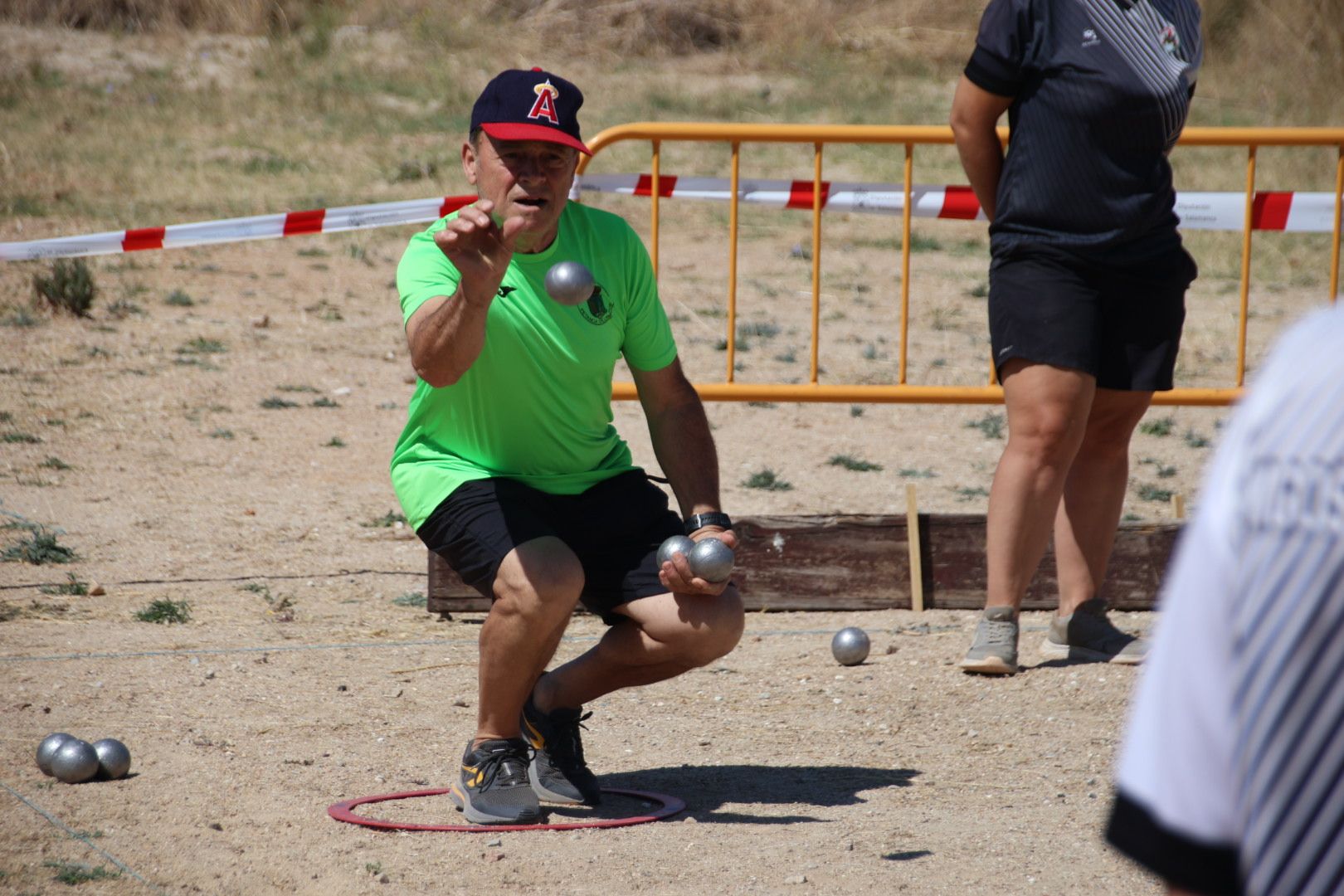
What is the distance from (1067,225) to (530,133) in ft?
6.09

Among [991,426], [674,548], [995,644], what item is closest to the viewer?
[674,548]

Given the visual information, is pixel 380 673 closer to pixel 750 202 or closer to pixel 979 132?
pixel 979 132

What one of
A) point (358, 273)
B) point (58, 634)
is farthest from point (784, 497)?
point (358, 273)

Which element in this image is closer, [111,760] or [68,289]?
[111,760]

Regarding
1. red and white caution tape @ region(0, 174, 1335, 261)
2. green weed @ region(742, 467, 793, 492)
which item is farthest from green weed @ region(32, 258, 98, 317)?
green weed @ region(742, 467, 793, 492)

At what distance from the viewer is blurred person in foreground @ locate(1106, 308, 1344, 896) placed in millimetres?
1115

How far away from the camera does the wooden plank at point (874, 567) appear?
5.82m

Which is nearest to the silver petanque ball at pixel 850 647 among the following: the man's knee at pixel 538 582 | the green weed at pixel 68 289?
the man's knee at pixel 538 582

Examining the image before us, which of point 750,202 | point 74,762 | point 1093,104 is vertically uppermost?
point 1093,104

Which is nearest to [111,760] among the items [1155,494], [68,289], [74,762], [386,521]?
[74,762]

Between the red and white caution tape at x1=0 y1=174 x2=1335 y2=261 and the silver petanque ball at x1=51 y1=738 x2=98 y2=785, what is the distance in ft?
11.3

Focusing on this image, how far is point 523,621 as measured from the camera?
376 cm

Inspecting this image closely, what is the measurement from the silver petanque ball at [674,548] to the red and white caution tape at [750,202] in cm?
320

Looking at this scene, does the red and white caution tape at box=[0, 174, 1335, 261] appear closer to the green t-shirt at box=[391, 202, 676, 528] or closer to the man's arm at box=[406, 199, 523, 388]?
the green t-shirt at box=[391, 202, 676, 528]
